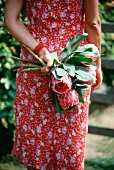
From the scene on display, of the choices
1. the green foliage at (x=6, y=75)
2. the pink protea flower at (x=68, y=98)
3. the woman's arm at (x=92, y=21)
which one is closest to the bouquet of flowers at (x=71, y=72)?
the pink protea flower at (x=68, y=98)

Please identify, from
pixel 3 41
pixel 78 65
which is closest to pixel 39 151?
pixel 78 65

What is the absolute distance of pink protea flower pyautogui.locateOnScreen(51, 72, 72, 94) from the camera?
271cm

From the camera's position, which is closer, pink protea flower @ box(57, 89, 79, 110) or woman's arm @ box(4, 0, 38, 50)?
pink protea flower @ box(57, 89, 79, 110)

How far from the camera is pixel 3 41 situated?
4133mm

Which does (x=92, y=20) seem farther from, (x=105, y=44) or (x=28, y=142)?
(x=105, y=44)

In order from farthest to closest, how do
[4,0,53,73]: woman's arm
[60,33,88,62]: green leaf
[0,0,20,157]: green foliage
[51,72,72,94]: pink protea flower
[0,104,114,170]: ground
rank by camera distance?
[0,104,114,170]: ground < [0,0,20,157]: green foliage < [4,0,53,73]: woman's arm < [60,33,88,62]: green leaf < [51,72,72,94]: pink protea flower

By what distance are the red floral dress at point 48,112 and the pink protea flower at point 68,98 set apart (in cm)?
31

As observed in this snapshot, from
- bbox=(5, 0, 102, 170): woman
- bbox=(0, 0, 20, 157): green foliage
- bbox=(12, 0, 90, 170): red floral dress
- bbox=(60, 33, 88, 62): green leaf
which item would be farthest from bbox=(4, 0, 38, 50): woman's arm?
bbox=(0, 0, 20, 157): green foliage

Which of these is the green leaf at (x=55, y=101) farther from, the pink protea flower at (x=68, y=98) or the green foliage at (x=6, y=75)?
the green foliage at (x=6, y=75)

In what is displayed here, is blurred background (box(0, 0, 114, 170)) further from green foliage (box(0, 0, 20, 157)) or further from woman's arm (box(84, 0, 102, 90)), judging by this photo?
woman's arm (box(84, 0, 102, 90))

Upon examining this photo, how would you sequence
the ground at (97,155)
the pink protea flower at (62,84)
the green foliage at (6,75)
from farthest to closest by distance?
the ground at (97,155), the green foliage at (6,75), the pink protea flower at (62,84)

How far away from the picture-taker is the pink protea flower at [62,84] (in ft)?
8.89

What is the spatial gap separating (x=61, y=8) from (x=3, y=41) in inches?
49.9

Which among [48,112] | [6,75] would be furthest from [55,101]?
[6,75]
